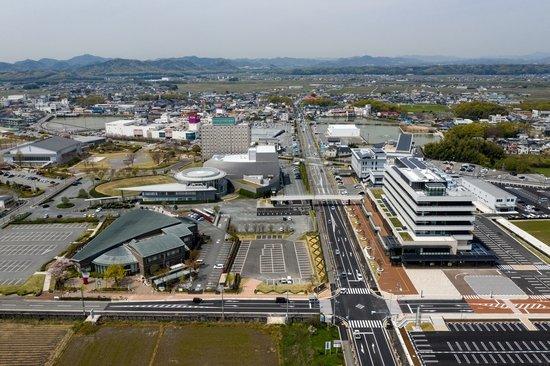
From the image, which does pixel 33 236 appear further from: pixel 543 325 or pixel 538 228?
pixel 538 228

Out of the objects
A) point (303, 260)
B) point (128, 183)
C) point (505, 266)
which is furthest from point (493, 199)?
point (128, 183)

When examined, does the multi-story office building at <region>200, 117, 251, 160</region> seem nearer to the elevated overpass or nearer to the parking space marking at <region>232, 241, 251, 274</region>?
the elevated overpass

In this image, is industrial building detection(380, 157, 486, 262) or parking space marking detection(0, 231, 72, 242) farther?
parking space marking detection(0, 231, 72, 242)

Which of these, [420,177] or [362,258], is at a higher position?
[420,177]

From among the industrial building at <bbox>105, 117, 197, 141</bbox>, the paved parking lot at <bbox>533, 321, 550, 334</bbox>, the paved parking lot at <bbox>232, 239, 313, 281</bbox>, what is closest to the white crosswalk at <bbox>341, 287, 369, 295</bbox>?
the paved parking lot at <bbox>232, 239, 313, 281</bbox>

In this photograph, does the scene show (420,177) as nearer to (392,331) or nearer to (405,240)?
(405,240)

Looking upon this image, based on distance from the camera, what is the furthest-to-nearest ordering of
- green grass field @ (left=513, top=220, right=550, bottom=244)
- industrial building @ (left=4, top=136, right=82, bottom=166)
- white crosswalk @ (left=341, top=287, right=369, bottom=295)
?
1. industrial building @ (left=4, top=136, right=82, bottom=166)
2. green grass field @ (left=513, top=220, right=550, bottom=244)
3. white crosswalk @ (left=341, top=287, right=369, bottom=295)

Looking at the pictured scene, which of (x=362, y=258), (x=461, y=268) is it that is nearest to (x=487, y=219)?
(x=461, y=268)
